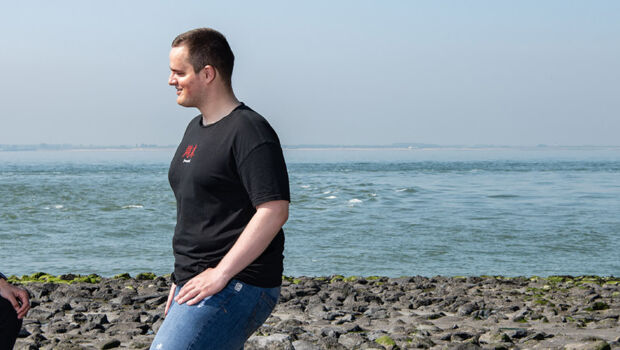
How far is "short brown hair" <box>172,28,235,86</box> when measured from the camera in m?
2.92

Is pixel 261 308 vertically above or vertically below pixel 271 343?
above

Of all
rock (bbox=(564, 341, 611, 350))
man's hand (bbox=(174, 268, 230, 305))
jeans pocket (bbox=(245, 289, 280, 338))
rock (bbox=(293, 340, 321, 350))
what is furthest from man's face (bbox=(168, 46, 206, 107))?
rock (bbox=(564, 341, 611, 350))

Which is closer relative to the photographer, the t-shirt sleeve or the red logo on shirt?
the t-shirt sleeve

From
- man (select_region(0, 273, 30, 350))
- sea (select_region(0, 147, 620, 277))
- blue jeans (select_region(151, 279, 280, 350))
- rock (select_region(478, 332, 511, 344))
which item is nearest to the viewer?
blue jeans (select_region(151, 279, 280, 350))

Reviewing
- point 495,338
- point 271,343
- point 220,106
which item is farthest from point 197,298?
point 495,338

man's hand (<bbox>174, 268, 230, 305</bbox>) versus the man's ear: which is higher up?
the man's ear

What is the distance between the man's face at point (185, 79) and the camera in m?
2.94

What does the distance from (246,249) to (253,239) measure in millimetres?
49

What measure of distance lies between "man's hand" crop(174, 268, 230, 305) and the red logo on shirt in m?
0.49

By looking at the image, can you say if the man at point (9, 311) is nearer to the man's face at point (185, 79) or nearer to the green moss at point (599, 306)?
the man's face at point (185, 79)

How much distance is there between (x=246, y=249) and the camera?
277cm

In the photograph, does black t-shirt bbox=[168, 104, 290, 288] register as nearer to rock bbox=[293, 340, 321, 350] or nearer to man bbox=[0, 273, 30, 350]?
man bbox=[0, 273, 30, 350]

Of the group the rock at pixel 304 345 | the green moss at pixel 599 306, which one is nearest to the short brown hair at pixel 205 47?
the rock at pixel 304 345

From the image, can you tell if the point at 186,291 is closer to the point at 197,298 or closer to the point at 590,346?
the point at 197,298
